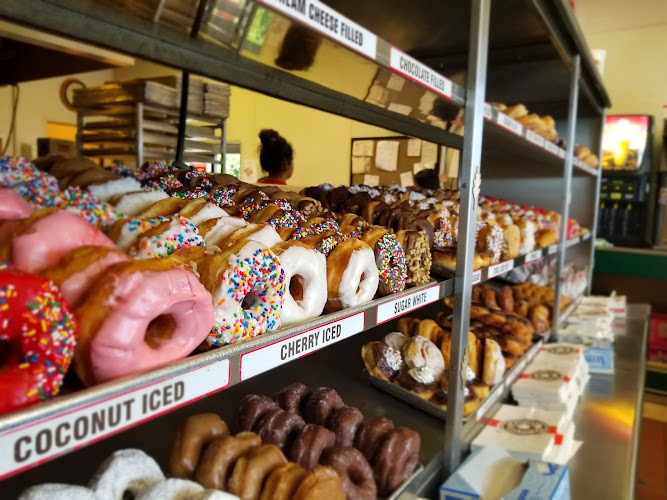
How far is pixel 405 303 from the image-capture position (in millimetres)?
1320

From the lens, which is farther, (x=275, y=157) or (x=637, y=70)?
(x=637, y=70)

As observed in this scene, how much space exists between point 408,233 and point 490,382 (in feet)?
2.90

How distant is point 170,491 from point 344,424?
0.54 meters

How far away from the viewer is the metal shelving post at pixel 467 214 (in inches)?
61.4

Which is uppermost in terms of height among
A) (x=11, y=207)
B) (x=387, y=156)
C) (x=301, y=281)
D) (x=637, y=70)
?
(x=637, y=70)

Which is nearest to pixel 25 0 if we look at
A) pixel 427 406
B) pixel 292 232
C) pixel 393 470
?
pixel 292 232

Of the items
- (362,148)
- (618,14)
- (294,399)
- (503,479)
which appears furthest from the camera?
(618,14)

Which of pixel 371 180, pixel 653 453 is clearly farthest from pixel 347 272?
pixel 653 453

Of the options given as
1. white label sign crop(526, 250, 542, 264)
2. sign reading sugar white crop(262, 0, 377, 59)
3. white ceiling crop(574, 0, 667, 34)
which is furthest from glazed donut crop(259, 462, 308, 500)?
white ceiling crop(574, 0, 667, 34)

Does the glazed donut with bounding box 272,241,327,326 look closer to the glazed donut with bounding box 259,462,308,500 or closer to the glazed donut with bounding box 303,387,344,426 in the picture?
the glazed donut with bounding box 259,462,308,500

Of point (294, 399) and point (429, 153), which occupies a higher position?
point (429, 153)

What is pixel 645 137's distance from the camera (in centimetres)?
518

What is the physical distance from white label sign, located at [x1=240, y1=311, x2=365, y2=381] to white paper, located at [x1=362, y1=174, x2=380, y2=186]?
1422 mm

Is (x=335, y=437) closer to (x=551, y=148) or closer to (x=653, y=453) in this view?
(x=551, y=148)
